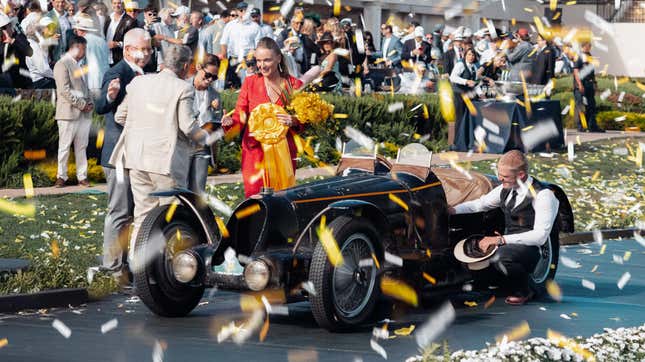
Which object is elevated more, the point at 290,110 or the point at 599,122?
the point at 290,110

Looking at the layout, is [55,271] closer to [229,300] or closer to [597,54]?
[229,300]

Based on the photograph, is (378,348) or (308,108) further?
(308,108)

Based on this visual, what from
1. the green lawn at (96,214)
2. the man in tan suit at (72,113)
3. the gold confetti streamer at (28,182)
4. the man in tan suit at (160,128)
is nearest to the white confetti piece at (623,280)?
the green lawn at (96,214)

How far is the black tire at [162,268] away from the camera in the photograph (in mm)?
9336

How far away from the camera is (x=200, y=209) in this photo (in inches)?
380

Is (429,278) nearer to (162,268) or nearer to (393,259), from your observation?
(393,259)

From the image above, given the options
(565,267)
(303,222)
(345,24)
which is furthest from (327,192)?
(345,24)

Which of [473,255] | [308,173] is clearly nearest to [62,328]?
[473,255]

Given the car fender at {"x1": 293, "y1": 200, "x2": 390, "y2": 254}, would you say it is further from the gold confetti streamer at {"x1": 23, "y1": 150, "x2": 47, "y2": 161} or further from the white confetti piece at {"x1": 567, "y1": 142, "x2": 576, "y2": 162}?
the white confetti piece at {"x1": 567, "y1": 142, "x2": 576, "y2": 162}

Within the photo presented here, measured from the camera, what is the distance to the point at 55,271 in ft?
34.1

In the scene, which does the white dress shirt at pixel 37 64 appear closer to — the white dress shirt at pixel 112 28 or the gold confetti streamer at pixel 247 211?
the white dress shirt at pixel 112 28

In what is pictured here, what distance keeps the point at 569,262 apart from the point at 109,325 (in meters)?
5.86

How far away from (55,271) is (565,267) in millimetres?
5140

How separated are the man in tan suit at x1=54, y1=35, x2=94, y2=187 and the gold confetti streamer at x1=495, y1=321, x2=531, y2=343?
827 centimetres
